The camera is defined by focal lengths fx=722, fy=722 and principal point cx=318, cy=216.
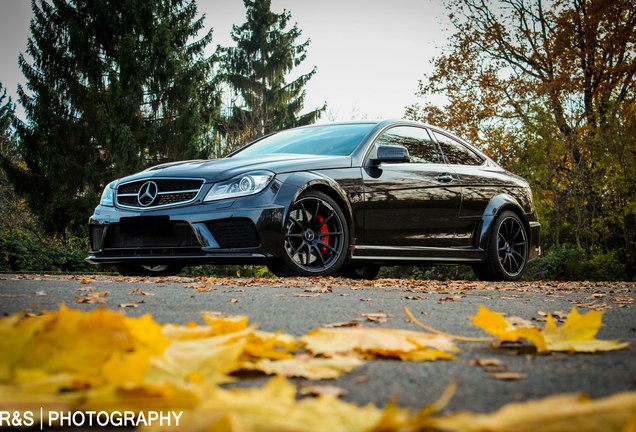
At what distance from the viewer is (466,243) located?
8023 mm

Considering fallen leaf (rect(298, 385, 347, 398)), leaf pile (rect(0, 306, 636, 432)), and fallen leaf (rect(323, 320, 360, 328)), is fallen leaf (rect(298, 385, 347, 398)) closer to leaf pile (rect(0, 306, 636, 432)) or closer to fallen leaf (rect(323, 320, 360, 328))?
leaf pile (rect(0, 306, 636, 432))

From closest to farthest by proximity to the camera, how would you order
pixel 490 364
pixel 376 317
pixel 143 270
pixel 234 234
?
pixel 490 364 < pixel 376 317 < pixel 234 234 < pixel 143 270

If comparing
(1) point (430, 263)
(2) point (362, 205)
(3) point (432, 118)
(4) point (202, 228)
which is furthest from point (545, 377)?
(3) point (432, 118)

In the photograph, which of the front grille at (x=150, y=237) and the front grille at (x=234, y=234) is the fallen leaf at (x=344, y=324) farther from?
the front grille at (x=150, y=237)

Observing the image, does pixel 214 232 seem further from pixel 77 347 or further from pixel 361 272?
pixel 77 347

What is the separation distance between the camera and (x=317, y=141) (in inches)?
293

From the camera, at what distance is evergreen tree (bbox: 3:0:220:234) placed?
81.8ft

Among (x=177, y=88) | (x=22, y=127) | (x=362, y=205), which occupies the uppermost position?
(x=177, y=88)

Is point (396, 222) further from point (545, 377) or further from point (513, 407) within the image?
point (513, 407)

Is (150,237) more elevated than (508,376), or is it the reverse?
(150,237)

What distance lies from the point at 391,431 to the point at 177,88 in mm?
26520

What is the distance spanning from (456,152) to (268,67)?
2981 centimetres

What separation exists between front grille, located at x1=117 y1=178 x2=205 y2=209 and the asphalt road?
870 mm

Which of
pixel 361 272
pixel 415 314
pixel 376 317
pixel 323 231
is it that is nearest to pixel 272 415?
pixel 376 317
